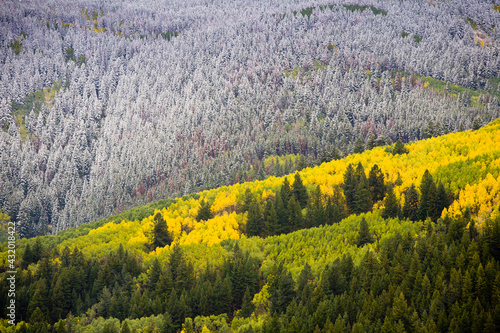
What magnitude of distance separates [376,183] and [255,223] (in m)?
31.2

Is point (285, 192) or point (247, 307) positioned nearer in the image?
point (247, 307)

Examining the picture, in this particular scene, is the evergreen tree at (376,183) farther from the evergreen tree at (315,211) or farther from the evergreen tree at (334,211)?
the evergreen tree at (315,211)

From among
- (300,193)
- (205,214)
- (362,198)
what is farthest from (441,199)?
(205,214)

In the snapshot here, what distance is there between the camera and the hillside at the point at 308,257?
61.2 meters

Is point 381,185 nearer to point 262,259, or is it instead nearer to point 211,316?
point 262,259

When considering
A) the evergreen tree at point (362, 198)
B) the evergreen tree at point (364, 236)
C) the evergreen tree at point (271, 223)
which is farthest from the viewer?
the evergreen tree at point (271, 223)

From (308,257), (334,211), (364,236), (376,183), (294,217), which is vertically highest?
(376,183)

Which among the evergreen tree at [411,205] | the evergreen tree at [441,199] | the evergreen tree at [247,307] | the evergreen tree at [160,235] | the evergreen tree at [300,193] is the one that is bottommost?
the evergreen tree at [160,235]

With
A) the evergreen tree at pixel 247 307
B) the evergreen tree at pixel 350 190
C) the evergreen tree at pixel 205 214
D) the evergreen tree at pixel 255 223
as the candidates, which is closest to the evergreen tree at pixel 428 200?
the evergreen tree at pixel 350 190

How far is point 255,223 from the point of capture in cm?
10475

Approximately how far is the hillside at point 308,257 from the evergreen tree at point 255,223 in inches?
10.3

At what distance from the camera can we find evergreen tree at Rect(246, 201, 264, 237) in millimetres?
104312

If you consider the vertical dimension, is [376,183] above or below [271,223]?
above

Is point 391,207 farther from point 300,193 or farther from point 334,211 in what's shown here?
point 300,193
